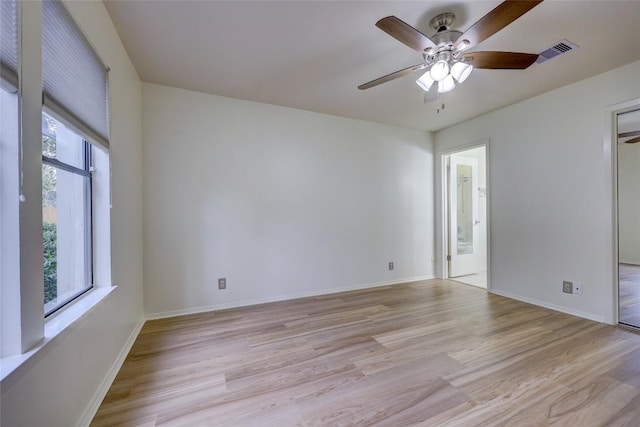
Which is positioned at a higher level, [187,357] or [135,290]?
[135,290]

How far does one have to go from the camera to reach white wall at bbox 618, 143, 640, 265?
129 inches

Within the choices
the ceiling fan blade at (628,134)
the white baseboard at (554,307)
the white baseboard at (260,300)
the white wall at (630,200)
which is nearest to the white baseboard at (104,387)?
the white baseboard at (260,300)

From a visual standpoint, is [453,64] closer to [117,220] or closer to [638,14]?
[638,14]

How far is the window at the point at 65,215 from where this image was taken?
1252 millimetres

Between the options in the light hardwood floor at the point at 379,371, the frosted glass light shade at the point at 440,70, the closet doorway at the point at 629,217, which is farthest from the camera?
the closet doorway at the point at 629,217

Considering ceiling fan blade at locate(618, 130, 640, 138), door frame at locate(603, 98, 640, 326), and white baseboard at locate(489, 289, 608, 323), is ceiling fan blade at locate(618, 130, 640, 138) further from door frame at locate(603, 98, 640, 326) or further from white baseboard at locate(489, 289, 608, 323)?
white baseboard at locate(489, 289, 608, 323)

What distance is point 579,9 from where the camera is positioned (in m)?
1.70

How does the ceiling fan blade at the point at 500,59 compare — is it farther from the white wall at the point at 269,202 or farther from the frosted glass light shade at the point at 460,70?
the white wall at the point at 269,202

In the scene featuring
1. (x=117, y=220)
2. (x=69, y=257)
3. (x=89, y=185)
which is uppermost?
(x=89, y=185)

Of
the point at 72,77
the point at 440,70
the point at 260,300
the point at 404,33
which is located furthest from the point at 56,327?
the point at 440,70

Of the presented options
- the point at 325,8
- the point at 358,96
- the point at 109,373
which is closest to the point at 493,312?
the point at 358,96

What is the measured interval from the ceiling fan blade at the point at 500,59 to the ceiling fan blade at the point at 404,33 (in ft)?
0.98

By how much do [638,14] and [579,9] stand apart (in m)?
0.45

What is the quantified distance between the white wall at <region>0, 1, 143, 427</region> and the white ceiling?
29 cm
